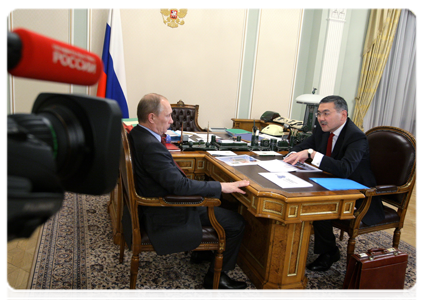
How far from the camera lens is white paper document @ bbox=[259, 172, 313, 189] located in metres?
2.08

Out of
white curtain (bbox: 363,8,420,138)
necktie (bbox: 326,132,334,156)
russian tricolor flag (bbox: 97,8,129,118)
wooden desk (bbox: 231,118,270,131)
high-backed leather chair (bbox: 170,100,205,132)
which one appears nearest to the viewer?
necktie (bbox: 326,132,334,156)

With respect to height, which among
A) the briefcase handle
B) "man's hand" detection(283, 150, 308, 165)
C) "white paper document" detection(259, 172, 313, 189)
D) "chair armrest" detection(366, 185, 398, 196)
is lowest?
the briefcase handle

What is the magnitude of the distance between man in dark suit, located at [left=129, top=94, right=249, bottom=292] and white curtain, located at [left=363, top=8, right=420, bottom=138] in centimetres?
558

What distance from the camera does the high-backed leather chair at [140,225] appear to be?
6.16 feet

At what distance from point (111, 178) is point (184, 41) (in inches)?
200

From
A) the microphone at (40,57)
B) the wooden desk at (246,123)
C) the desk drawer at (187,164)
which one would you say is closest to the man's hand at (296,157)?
the desk drawer at (187,164)

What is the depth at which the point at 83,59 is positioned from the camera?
1.68ft

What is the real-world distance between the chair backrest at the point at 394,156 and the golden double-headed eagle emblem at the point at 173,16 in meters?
Result: 3.56

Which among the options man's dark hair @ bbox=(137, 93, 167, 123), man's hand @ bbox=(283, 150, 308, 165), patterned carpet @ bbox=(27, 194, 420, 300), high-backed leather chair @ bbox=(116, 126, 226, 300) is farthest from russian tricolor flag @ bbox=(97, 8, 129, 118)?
high-backed leather chair @ bbox=(116, 126, 226, 300)

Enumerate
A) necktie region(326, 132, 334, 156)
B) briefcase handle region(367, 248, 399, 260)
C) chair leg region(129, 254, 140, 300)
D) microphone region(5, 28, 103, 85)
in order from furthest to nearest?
necktie region(326, 132, 334, 156) → briefcase handle region(367, 248, 399, 260) → chair leg region(129, 254, 140, 300) → microphone region(5, 28, 103, 85)

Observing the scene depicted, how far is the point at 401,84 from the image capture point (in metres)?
6.46

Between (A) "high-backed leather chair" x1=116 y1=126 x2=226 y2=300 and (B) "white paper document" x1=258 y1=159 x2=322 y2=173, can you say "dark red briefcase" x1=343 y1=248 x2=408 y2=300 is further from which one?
(A) "high-backed leather chair" x1=116 y1=126 x2=226 y2=300

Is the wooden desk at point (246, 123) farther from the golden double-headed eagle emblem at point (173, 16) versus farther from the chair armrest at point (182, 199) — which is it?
the chair armrest at point (182, 199)

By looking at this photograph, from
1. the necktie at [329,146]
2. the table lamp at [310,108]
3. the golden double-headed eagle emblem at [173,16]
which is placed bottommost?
the necktie at [329,146]
